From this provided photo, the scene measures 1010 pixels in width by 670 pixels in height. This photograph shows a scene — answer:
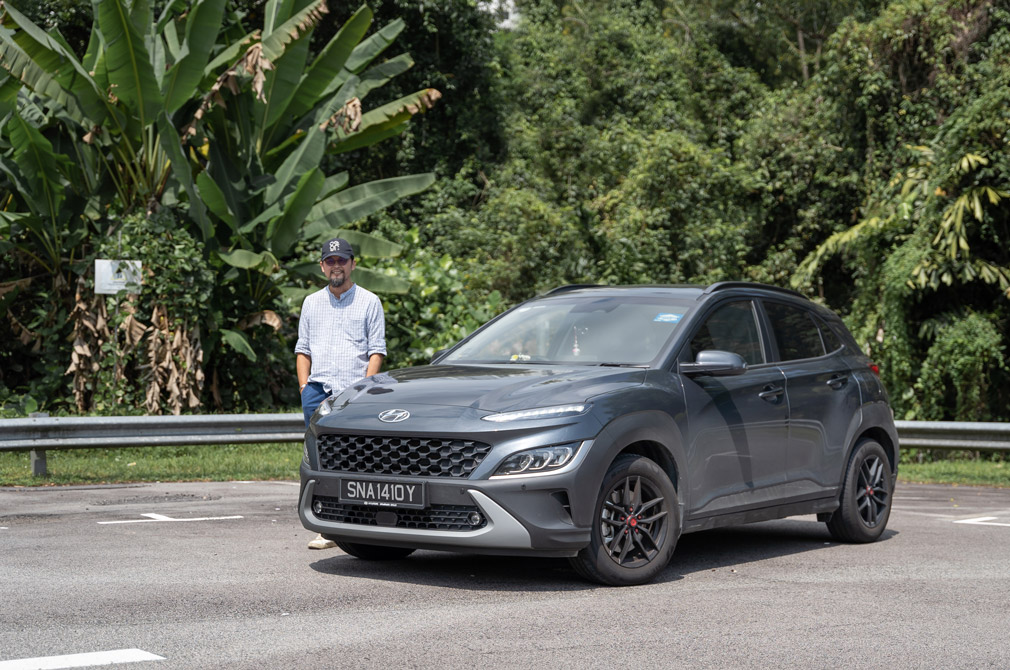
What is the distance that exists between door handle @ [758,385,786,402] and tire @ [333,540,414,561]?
7.89ft

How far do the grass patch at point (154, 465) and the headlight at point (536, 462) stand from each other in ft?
21.9

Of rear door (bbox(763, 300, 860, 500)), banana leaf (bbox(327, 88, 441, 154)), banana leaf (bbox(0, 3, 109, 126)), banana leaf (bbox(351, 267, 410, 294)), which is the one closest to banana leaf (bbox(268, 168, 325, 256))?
banana leaf (bbox(351, 267, 410, 294))

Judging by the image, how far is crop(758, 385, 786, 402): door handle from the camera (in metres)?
7.92

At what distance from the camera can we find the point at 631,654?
5164mm

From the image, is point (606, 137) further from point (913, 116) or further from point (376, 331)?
point (376, 331)

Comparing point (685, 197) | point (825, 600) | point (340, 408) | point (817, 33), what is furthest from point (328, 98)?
point (817, 33)

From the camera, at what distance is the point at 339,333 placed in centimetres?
820

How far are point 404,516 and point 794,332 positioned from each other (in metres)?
3.37

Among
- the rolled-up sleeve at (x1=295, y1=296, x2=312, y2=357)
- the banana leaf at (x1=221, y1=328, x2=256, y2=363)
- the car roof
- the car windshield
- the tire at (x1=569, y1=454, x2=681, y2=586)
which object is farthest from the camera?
the banana leaf at (x1=221, y1=328, x2=256, y2=363)

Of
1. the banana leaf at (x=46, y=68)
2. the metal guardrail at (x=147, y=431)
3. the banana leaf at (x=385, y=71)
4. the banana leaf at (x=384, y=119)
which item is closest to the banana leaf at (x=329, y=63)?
the banana leaf at (x=384, y=119)

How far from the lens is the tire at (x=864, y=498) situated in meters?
8.65

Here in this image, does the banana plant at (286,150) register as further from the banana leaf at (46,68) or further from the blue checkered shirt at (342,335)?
the blue checkered shirt at (342,335)

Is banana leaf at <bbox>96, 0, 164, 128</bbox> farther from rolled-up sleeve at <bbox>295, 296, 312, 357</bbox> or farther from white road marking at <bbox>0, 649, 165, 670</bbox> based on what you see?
white road marking at <bbox>0, 649, 165, 670</bbox>

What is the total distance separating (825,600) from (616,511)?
1.16 metres
